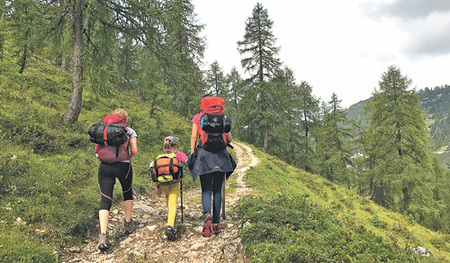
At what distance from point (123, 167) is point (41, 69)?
53.0 feet

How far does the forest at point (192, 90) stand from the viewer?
8.73 meters

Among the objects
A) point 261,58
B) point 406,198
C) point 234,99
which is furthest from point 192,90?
point 406,198

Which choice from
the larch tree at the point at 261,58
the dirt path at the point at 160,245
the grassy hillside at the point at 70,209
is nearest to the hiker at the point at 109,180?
the dirt path at the point at 160,245

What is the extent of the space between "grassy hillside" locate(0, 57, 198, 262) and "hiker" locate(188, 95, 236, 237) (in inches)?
99.5

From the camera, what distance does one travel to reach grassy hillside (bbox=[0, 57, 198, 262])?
3.71 m

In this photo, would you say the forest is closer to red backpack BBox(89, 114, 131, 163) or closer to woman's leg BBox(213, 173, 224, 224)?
red backpack BBox(89, 114, 131, 163)

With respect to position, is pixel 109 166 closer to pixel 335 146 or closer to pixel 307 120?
pixel 335 146

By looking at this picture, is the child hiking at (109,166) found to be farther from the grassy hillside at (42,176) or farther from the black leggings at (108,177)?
the grassy hillside at (42,176)

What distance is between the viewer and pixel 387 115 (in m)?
21.5

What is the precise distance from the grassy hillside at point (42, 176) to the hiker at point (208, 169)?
2.53 meters

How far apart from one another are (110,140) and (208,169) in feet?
5.98

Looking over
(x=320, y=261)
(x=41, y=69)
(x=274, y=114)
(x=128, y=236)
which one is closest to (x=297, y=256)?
(x=320, y=261)

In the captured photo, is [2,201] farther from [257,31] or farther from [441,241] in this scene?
[257,31]

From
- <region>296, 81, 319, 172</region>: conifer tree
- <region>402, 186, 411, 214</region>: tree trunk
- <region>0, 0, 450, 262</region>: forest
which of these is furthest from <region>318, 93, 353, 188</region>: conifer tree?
<region>402, 186, 411, 214</region>: tree trunk
